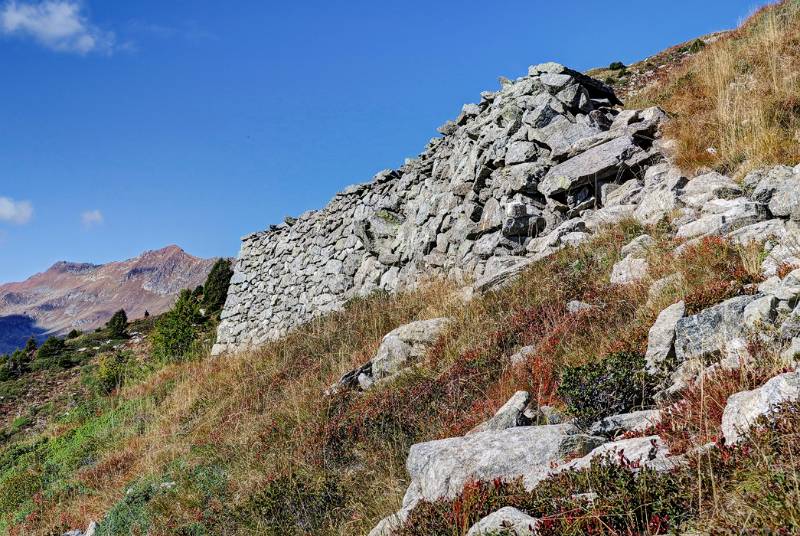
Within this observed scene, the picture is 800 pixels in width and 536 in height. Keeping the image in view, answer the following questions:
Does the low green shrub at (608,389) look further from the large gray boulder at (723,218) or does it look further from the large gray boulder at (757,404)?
the large gray boulder at (723,218)

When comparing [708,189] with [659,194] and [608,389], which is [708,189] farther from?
[608,389]

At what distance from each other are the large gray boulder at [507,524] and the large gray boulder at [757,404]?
1.04m

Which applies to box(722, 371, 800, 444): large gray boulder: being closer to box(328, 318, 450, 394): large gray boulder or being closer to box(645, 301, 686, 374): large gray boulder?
box(645, 301, 686, 374): large gray boulder

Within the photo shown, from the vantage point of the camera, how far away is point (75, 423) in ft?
44.5

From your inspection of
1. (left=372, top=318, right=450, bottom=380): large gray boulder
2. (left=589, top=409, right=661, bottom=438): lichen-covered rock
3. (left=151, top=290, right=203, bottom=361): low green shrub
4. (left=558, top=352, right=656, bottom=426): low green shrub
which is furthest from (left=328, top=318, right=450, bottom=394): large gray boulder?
(left=151, top=290, right=203, bottom=361): low green shrub

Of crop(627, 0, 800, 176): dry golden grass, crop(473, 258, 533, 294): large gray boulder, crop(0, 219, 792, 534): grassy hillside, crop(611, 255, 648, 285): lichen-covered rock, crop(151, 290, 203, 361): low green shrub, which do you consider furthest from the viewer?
crop(151, 290, 203, 361): low green shrub

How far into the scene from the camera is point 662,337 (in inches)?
166

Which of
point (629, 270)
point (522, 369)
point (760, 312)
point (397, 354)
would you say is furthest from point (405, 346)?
point (760, 312)

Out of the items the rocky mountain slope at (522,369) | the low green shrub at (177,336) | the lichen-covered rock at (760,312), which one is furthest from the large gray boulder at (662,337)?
the low green shrub at (177,336)

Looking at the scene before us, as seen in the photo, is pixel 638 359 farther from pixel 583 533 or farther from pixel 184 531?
pixel 184 531

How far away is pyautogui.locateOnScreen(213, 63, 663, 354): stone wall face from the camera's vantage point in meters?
9.49

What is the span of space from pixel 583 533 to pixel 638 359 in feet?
7.08

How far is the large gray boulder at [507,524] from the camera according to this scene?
248 cm

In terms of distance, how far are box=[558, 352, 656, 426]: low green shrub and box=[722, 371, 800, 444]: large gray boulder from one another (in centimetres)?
111
